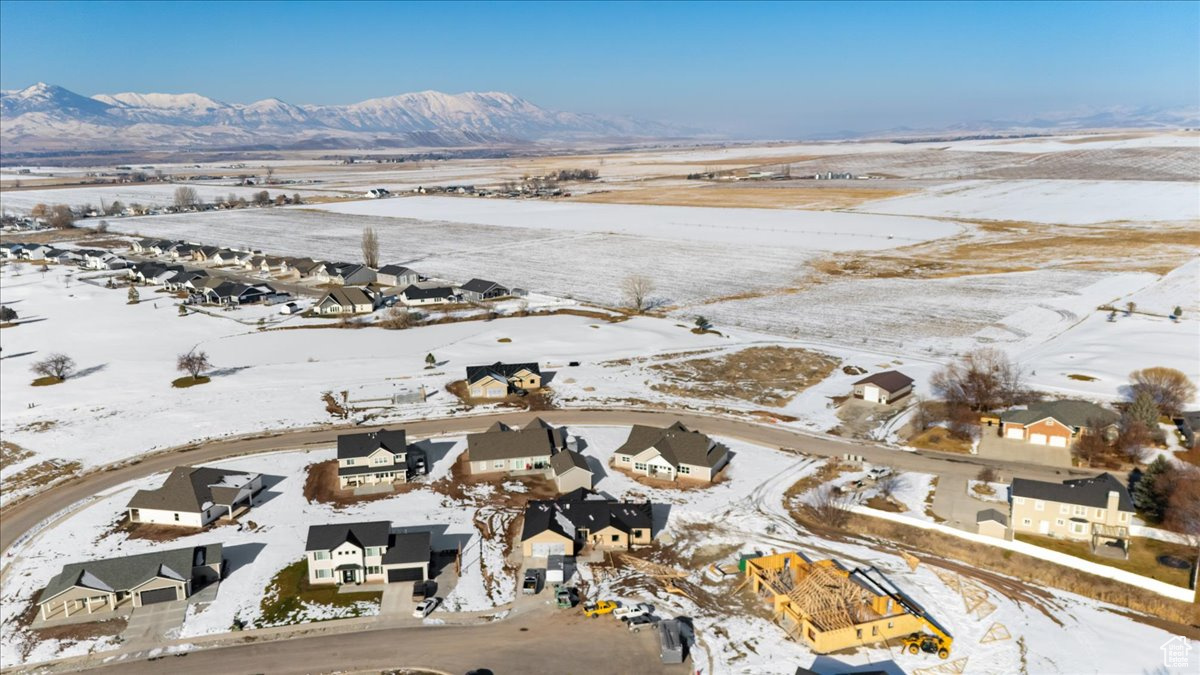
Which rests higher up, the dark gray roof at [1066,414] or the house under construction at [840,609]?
the dark gray roof at [1066,414]

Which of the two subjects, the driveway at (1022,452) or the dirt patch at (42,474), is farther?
the driveway at (1022,452)

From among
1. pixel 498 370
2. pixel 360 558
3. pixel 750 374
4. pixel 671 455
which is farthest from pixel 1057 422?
pixel 360 558

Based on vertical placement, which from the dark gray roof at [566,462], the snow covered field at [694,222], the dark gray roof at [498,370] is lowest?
the dark gray roof at [566,462]

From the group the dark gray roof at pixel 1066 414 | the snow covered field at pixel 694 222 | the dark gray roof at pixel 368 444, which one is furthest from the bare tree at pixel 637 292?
the dark gray roof at pixel 368 444

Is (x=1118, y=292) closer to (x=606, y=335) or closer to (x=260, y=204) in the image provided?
(x=606, y=335)

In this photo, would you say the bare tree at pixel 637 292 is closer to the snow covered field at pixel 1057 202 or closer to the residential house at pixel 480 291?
the residential house at pixel 480 291

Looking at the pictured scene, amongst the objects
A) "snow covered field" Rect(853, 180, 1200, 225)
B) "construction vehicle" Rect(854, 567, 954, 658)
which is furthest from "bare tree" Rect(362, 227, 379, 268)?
"snow covered field" Rect(853, 180, 1200, 225)
